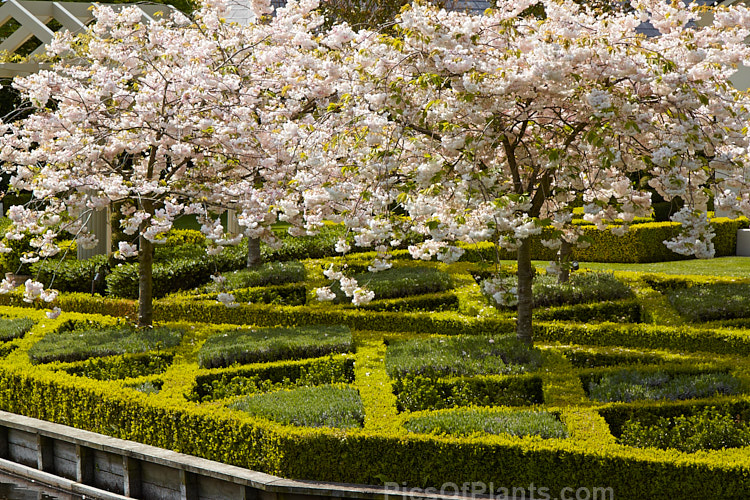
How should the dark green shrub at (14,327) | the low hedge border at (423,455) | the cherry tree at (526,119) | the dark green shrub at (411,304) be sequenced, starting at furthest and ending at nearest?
the dark green shrub at (411,304)
the dark green shrub at (14,327)
the cherry tree at (526,119)
the low hedge border at (423,455)

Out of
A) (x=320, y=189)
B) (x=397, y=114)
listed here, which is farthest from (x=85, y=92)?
(x=397, y=114)

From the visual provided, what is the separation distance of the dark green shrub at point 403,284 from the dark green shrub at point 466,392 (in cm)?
353

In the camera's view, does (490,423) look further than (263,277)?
No

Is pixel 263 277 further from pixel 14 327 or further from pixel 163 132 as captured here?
pixel 14 327

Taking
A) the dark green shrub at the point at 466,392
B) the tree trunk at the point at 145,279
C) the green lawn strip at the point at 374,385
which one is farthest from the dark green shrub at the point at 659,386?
the tree trunk at the point at 145,279

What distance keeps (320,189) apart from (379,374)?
1980mm

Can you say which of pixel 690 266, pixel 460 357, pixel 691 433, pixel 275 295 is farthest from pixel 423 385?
pixel 690 266

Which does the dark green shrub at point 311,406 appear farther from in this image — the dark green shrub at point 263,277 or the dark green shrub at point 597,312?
the dark green shrub at point 263,277

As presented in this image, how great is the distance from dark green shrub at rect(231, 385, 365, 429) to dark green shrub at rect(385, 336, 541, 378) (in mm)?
787

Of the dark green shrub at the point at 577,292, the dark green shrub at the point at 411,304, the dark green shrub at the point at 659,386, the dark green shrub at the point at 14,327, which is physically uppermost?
the dark green shrub at the point at 577,292

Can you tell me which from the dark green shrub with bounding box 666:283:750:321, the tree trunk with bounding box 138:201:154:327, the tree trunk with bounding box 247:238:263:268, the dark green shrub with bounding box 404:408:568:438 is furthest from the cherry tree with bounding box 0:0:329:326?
the dark green shrub with bounding box 666:283:750:321

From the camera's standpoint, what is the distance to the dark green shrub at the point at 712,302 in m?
9.59

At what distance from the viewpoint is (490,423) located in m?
6.50

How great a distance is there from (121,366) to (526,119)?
515 cm
